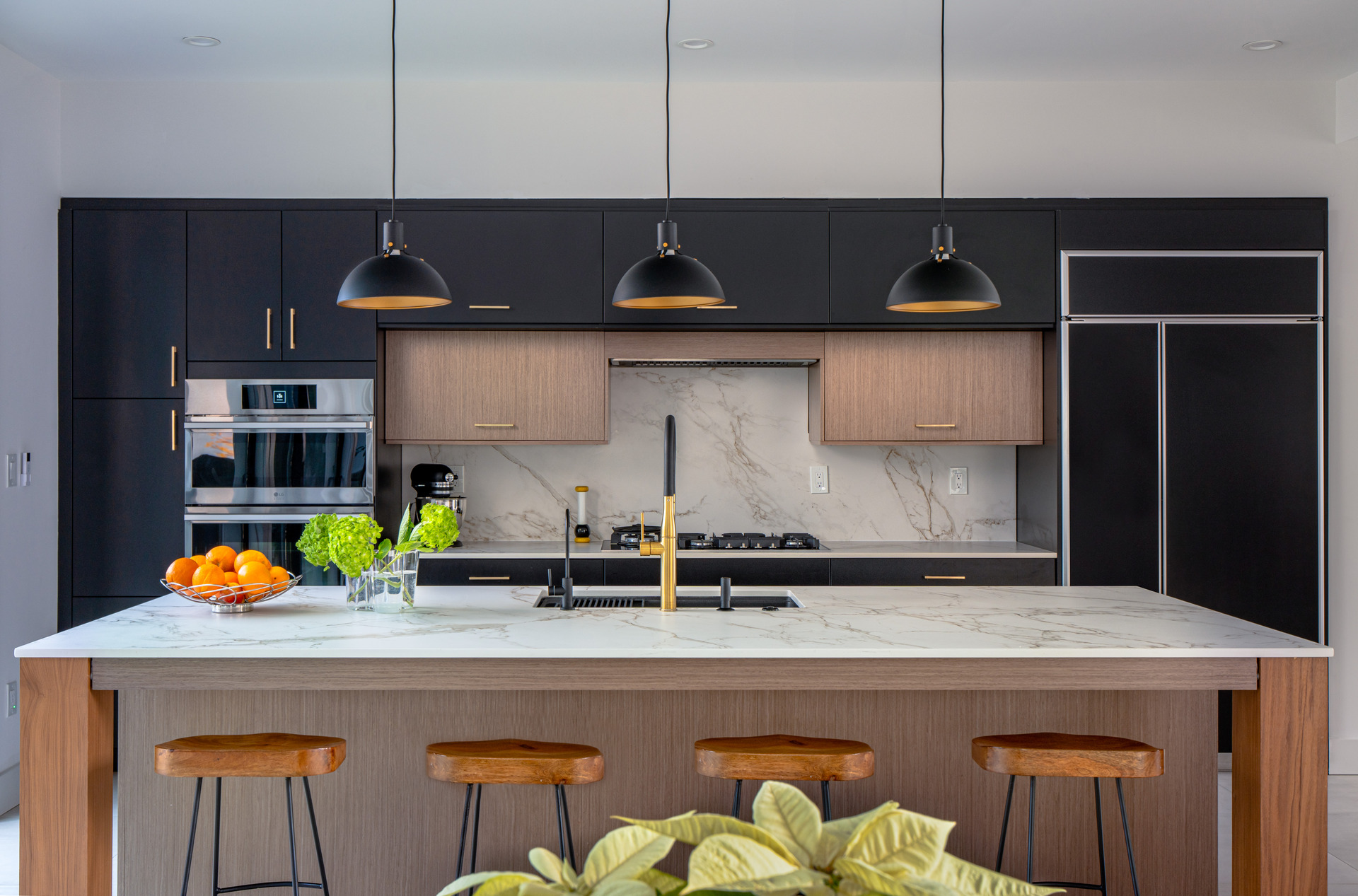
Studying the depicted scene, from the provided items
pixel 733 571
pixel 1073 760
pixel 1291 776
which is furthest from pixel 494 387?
pixel 1291 776

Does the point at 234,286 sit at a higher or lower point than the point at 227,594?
higher

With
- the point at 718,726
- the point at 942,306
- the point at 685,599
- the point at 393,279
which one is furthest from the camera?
Answer: the point at 942,306

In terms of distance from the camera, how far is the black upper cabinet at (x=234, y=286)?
12.0 ft

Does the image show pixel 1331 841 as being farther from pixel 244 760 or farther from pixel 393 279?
pixel 393 279

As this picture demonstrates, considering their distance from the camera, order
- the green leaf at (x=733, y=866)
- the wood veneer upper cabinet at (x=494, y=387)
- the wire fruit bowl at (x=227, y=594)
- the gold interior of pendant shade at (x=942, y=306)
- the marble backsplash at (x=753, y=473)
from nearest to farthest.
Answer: the green leaf at (x=733, y=866), the wire fruit bowl at (x=227, y=594), the gold interior of pendant shade at (x=942, y=306), the wood veneer upper cabinet at (x=494, y=387), the marble backsplash at (x=753, y=473)

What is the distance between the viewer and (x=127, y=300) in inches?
144

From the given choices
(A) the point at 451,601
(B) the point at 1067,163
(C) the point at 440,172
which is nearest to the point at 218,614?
(A) the point at 451,601

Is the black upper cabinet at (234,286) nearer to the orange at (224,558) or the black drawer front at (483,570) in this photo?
the black drawer front at (483,570)

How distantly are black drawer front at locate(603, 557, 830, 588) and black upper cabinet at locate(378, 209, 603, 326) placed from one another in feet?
3.38

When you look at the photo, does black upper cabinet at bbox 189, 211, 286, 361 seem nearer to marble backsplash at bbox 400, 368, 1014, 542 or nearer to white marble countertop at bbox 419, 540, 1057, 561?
white marble countertop at bbox 419, 540, 1057, 561

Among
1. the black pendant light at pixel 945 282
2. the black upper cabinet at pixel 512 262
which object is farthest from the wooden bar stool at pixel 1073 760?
the black upper cabinet at pixel 512 262

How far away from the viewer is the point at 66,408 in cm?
366

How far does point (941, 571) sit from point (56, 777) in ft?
9.83

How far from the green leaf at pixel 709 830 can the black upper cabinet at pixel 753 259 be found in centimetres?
324
